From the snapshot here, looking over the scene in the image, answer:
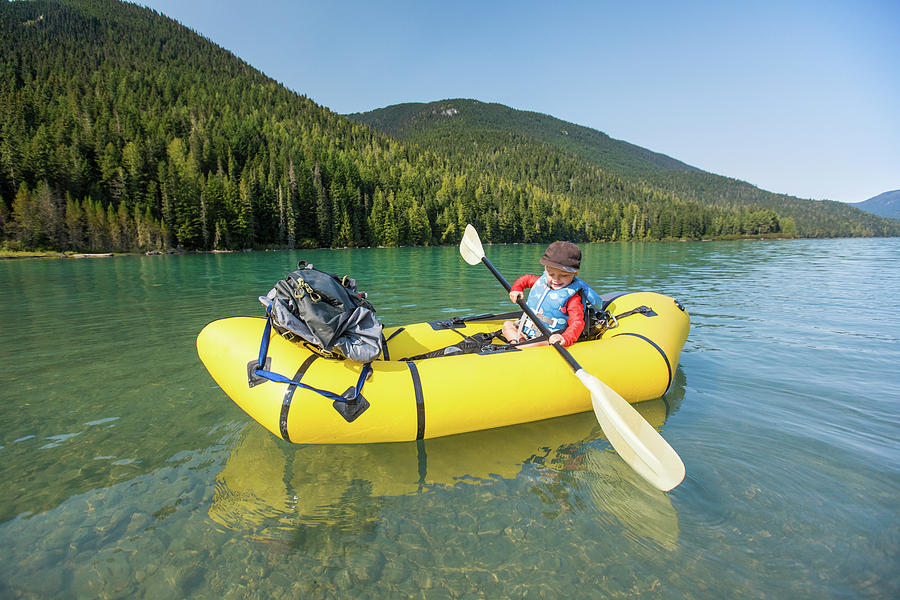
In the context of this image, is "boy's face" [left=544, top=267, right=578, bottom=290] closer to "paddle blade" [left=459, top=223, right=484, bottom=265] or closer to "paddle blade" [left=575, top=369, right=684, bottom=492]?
"paddle blade" [left=575, top=369, right=684, bottom=492]

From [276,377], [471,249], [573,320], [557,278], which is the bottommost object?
[276,377]

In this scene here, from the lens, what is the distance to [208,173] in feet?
196

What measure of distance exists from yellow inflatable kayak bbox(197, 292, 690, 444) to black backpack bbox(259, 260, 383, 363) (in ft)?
0.57

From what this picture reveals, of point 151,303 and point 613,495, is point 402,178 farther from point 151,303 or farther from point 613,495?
point 613,495

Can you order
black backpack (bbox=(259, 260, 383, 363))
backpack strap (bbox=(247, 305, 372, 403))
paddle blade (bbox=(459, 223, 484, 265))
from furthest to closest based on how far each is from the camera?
paddle blade (bbox=(459, 223, 484, 265)) → black backpack (bbox=(259, 260, 383, 363)) → backpack strap (bbox=(247, 305, 372, 403))

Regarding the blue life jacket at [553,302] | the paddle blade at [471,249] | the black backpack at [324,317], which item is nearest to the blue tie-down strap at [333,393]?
the black backpack at [324,317]

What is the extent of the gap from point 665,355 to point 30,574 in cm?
539

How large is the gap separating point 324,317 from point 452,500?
184 cm

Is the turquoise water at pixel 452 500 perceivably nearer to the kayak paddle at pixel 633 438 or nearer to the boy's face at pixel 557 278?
the kayak paddle at pixel 633 438

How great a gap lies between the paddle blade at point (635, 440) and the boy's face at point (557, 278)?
132 centimetres

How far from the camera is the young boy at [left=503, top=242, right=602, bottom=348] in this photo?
475cm

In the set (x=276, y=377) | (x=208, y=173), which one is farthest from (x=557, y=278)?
(x=208, y=173)

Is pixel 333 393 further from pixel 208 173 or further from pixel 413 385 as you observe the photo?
pixel 208 173

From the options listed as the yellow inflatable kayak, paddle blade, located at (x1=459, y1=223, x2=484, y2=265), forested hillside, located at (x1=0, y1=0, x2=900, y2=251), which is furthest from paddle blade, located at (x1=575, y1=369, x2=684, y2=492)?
forested hillside, located at (x1=0, y1=0, x2=900, y2=251)
